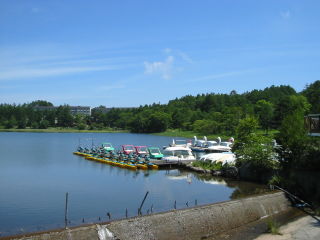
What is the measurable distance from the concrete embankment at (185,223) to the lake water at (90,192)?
19.8 ft

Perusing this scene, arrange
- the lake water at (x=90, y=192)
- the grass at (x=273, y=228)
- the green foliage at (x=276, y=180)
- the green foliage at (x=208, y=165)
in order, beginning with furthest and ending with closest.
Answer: the green foliage at (x=208, y=165)
the green foliage at (x=276, y=180)
the lake water at (x=90, y=192)
the grass at (x=273, y=228)

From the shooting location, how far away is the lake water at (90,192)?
82.5ft

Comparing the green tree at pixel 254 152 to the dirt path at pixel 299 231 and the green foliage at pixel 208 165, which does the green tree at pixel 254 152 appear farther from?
the dirt path at pixel 299 231

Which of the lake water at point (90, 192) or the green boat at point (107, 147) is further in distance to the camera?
the green boat at point (107, 147)

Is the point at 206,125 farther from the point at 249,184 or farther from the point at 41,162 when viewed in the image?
the point at 249,184

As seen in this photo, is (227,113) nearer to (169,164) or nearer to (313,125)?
(169,164)

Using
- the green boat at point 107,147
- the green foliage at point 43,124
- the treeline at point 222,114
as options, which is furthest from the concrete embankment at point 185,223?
the green foliage at point 43,124

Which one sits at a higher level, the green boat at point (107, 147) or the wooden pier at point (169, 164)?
the green boat at point (107, 147)

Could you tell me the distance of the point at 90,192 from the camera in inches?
1347

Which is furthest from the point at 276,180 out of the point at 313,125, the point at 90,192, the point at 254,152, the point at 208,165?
the point at 90,192

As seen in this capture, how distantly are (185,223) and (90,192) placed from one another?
1681 centimetres

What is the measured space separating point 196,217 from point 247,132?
25637 millimetres

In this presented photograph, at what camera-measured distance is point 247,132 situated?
4394 cm

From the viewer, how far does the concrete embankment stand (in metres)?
16.3
